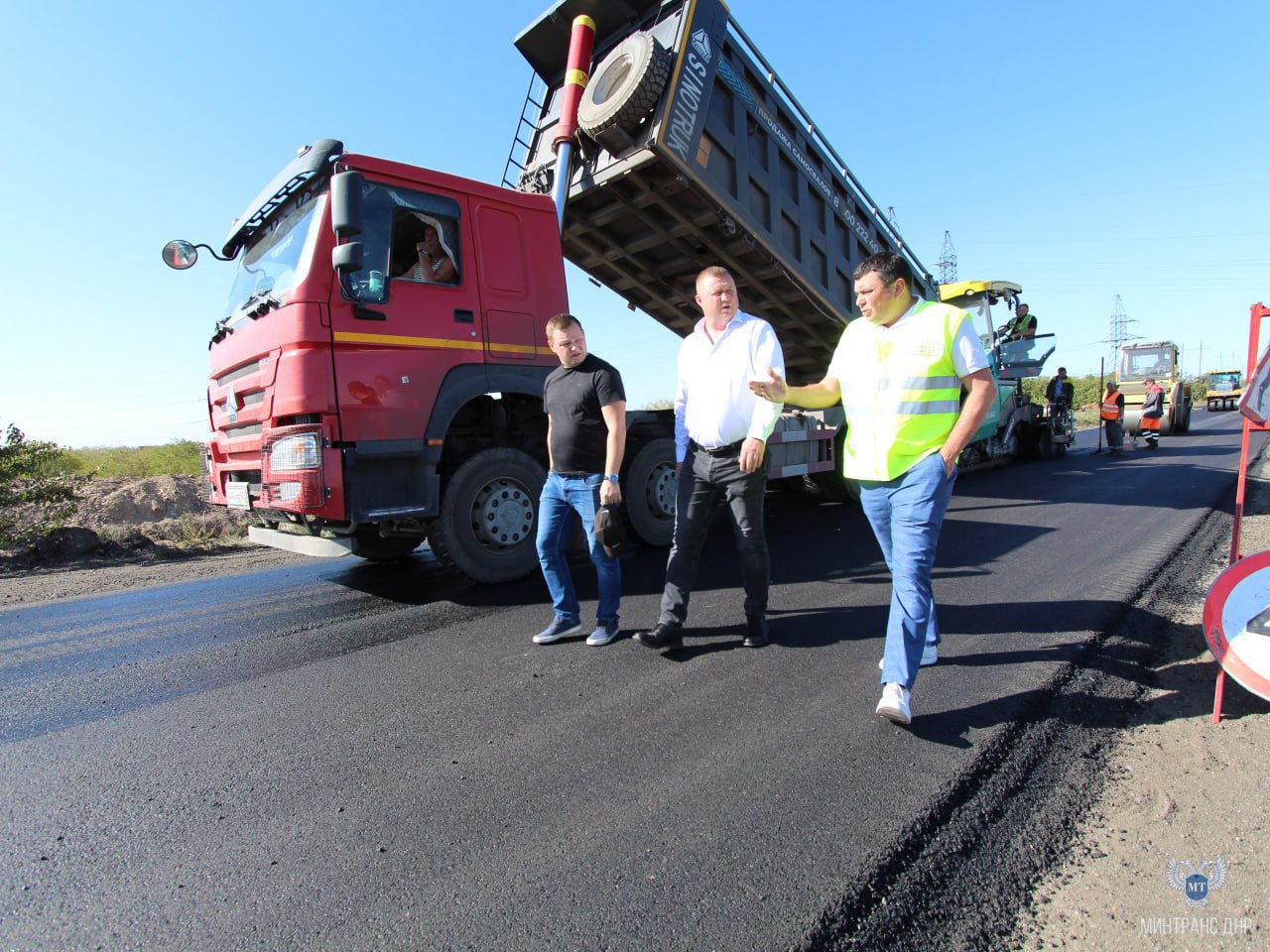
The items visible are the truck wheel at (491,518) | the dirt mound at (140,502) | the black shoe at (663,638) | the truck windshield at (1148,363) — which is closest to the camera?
the black shoe at (663,638)

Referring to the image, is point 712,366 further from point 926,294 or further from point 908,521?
point 926,294

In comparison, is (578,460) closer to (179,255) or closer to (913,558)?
(913,558)

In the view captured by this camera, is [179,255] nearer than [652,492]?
Yes

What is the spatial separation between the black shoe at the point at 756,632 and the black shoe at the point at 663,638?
0.34 metres

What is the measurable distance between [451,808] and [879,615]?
8.46ft

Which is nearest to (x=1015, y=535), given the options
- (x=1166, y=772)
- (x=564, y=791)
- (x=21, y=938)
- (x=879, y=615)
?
(x=879, y=615)

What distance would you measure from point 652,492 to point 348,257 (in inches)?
117

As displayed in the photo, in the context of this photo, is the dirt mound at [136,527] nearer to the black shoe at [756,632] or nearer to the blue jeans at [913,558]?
the black shoe at [756,632]

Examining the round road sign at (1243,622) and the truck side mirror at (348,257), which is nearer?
the round road sign at (1243,622)

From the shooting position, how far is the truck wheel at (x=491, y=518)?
4.39 meters

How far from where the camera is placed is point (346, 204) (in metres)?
3.66

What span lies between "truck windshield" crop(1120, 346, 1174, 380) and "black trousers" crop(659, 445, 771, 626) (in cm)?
2464

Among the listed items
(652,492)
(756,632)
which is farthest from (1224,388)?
(756,632)

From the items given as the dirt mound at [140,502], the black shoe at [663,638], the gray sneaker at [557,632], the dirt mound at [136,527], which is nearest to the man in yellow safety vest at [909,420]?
the black shoe at [663,638]
